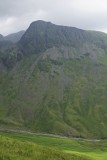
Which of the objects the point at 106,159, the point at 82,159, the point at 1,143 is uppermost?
the point at 1,143

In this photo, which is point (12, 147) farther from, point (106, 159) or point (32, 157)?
point (106, 159)

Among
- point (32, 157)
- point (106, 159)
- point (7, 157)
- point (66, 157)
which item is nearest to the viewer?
point (7, 157)

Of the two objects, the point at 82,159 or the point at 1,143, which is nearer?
the point at 1,143

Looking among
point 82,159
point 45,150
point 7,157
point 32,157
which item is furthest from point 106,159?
point 7,157

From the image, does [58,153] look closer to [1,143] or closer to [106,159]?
[1,143]

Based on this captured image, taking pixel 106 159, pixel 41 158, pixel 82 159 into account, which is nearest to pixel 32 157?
pixel 41 158

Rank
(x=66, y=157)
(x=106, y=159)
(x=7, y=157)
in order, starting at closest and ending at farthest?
(x=7, y=157)
(x=66, y=157)
(x=106, y=159)

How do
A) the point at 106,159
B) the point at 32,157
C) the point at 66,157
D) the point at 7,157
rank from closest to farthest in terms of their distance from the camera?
the point at 7,157 < the point at 32,157 < the point at 66,157 < the point at 106,159

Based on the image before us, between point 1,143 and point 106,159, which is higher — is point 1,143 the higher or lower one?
the higher one

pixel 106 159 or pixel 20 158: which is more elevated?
pixel 20 158
